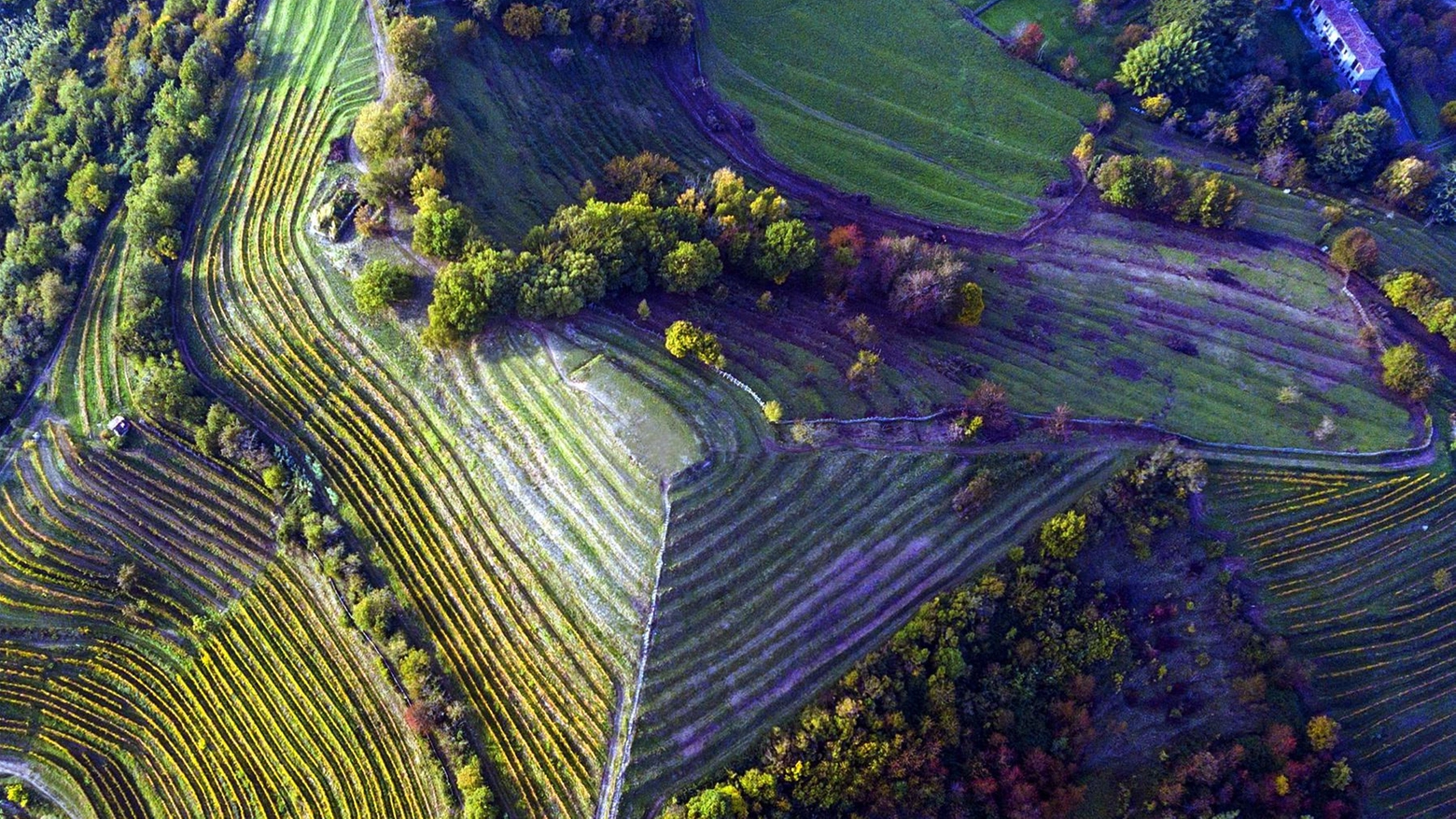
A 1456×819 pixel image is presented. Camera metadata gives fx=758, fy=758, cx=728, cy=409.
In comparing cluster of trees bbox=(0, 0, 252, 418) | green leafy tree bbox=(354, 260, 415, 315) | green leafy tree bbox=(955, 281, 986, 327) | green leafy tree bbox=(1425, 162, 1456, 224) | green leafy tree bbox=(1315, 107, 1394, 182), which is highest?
cluster of trees bbox=(0, 0, 252, 418)

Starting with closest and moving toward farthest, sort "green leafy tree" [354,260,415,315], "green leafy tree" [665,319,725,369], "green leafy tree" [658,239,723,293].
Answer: "green leafy tree" [354,260,415,315]
"green leafy tree" [665,319,725,369]
"green leafy tree" [658,239,723,293]

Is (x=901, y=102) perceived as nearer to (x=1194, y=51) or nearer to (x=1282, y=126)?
(x=1194, y=51)

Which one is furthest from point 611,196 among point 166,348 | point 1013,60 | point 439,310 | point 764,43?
point 1013,60

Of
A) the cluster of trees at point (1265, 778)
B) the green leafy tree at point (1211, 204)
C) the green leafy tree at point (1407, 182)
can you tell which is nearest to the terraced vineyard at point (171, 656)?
the cluster of trees at point (1265, 778)

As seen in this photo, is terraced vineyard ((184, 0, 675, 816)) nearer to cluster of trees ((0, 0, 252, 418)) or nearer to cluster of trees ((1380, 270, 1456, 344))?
cluster of trees ((0, 0, 252, 418))

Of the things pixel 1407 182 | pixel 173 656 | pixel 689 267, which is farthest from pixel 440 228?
pixel 1407 182

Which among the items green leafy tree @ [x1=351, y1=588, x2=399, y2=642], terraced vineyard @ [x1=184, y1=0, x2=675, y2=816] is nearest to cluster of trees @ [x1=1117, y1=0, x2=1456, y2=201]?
terraced vineyard @ [x1=184, y1=0, x2=675, y2=816]
